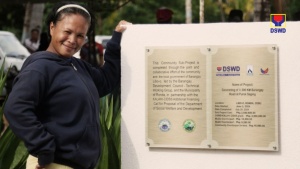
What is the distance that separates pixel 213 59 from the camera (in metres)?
4.65

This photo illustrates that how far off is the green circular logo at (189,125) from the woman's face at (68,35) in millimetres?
850

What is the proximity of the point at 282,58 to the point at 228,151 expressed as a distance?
588 mm

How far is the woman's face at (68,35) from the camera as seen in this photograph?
414cm

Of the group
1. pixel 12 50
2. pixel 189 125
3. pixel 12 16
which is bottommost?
pixel 189 125

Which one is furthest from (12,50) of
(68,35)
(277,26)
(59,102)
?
(59,102)

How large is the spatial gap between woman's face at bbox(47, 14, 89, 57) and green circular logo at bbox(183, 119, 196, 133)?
85cm

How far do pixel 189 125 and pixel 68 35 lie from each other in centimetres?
95

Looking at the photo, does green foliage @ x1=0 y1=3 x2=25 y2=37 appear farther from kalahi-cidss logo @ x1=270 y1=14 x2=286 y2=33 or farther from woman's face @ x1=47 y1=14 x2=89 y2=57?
woman's face @ x1=47 y1=14 x2=89 y2=57

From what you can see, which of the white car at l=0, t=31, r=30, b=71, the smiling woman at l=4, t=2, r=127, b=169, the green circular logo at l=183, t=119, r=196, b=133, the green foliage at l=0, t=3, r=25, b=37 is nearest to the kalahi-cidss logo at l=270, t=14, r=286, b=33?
the green circular logo at l=183, t=119, r=196, b=133

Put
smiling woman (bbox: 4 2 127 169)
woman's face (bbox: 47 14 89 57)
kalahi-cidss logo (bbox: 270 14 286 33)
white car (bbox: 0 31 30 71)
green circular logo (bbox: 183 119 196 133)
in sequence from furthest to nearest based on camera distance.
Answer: white car (bbox: 0 31 30 71)
green circular logo (bbox: 183 119 196 133)
kalahi-cidss logo (bbox: 270 14 286 33)
woman's face (bbox: 47 14 89 57)
smiling woman (bbox: 4 2 127 169)

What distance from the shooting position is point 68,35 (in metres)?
4.15

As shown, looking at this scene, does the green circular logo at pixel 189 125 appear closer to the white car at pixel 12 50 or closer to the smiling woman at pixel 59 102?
the smiling woman at pixel 59 102

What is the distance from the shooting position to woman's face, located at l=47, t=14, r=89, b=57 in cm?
414

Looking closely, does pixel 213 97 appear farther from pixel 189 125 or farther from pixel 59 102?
pixel 59 102
